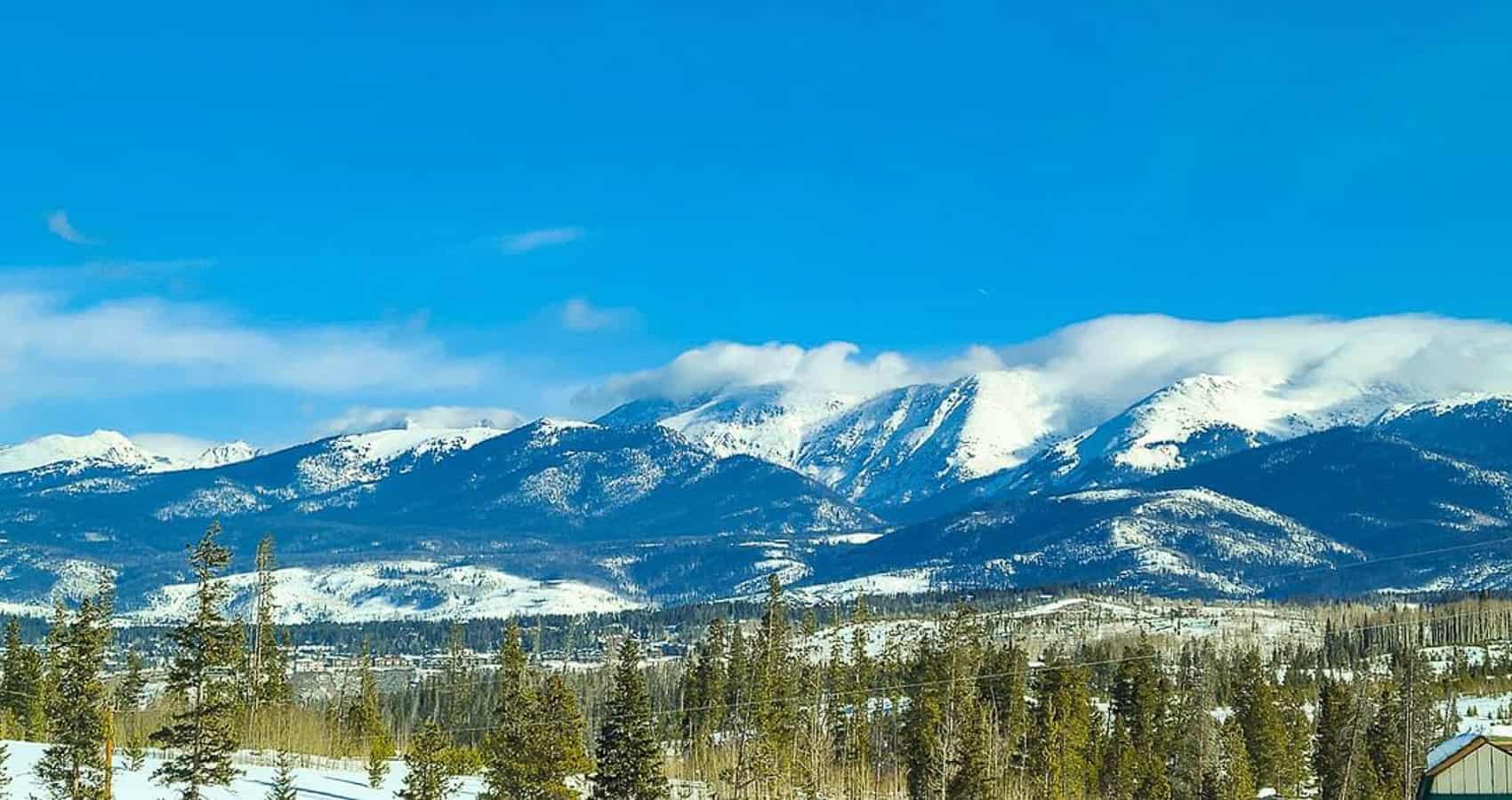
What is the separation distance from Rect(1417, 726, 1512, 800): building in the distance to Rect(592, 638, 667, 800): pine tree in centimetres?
3129

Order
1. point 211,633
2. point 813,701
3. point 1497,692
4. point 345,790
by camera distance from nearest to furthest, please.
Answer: point 211,633, point 345,790, point 813,701, point 1497,692

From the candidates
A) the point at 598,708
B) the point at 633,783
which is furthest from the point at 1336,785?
the point at 598,708

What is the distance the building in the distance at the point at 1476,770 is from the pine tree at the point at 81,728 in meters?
50.7

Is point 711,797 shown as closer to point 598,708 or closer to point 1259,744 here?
point 1259,744

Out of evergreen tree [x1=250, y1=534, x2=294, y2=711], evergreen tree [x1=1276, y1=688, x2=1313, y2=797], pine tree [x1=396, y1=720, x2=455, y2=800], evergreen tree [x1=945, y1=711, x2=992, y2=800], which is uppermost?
evergreen tree [x1=250, y1=534, x2=294, y2=711]

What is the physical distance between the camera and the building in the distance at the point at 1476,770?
5700 centimetres

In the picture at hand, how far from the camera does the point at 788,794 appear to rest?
100750 mm

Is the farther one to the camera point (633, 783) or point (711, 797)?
point (711, 797)

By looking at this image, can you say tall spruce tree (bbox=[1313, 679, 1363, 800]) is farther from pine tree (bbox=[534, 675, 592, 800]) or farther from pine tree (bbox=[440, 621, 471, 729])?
pine tree (bbox=[440, 621, 471, 729])

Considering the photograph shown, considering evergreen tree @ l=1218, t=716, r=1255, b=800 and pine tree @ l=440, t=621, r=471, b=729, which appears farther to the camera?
pine tree @ l=440, t=621, r=471, b=729

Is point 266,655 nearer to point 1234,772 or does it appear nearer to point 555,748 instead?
point 555,748

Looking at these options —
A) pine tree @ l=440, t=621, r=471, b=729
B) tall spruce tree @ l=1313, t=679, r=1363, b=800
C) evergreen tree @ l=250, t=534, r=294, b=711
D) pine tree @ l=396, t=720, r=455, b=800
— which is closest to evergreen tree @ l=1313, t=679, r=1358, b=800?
tall spruce tree @ l=1313, t=679, r=1363, b=800

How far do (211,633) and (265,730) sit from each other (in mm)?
57091

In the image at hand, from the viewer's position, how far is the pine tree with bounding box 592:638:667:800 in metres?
68.6
